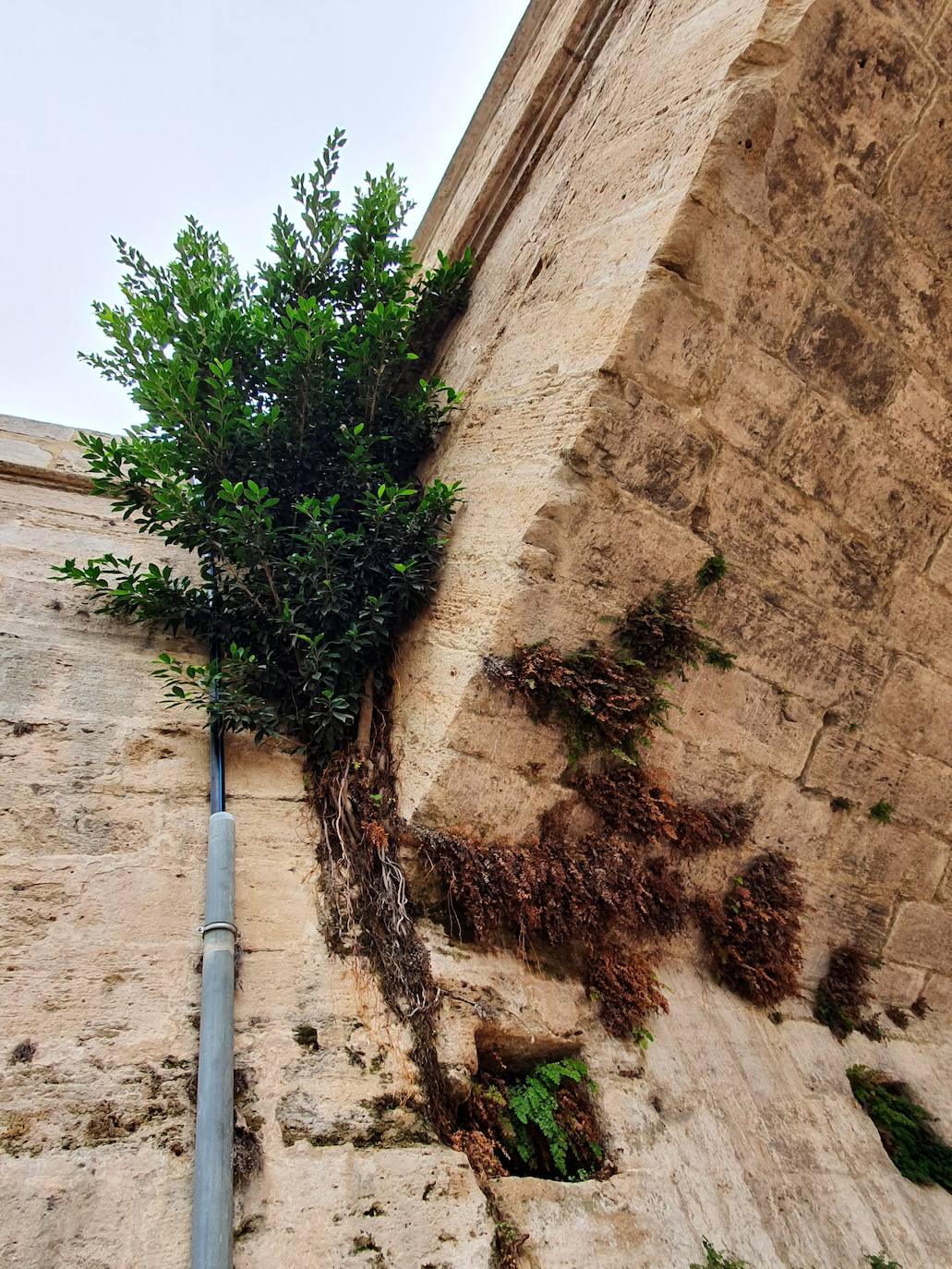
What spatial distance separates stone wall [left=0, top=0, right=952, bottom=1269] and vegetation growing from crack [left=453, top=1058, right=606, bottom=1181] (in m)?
0.07

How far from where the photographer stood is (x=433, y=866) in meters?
2.25

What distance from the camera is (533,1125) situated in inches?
76.5

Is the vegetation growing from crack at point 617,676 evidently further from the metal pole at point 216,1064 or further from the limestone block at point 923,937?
the limestone block at point 923,937

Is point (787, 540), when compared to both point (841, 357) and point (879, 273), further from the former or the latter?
point (879, 273)

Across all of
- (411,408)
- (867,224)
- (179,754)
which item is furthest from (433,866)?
(867,224)

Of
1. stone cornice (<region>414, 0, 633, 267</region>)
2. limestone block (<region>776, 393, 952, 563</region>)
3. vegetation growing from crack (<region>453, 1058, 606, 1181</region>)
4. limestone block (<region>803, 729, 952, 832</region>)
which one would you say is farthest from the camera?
stone cornice (<region>414, 0, 633, 267</region>)

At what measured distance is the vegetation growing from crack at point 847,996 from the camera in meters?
2.86

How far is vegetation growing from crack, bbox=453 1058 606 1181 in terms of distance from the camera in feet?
5.93

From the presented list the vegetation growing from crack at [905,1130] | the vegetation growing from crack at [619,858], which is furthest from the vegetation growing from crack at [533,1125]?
the vegetation growing from crack at [905,1130]

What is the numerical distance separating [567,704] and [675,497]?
817 mm

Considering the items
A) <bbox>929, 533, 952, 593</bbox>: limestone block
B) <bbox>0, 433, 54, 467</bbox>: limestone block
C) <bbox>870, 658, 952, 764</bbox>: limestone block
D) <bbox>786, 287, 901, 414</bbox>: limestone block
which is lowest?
<bbox>0, 433, 54, 467</bbox>: limestone block

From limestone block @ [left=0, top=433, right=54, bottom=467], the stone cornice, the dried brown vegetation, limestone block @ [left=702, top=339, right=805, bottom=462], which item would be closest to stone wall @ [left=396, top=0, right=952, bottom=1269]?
limestone block @ [left=702, top=339, right=805, bottom=462]

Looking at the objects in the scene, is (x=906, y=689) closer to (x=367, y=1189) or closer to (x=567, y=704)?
(x=567, y=704)

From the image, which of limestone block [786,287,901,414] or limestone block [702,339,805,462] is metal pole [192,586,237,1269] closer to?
limestone block [702,339,805,462]
